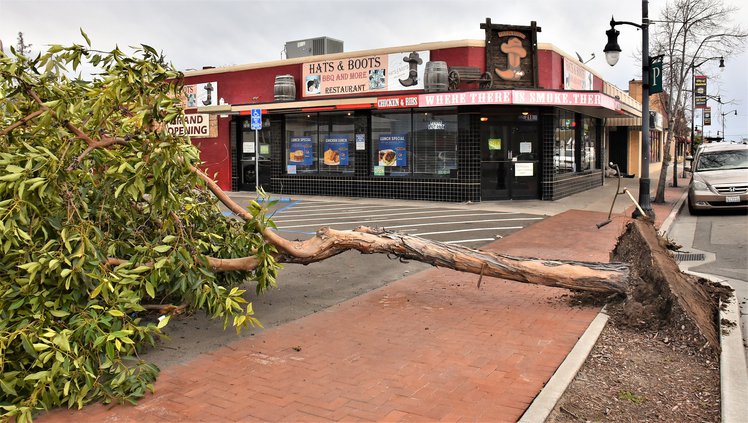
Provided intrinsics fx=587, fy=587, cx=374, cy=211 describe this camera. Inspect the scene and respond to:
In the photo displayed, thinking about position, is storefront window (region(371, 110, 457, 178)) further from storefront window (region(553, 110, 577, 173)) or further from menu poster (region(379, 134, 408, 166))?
storefront window (region(553, 110, 577, 173))

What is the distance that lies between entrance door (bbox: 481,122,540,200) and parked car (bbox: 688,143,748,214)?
183 inches

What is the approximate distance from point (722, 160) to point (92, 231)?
17099mm

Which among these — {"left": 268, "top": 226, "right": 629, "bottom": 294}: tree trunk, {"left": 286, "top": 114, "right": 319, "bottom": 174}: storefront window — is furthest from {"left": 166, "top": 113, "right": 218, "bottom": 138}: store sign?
{"left": 268, "top": 226, "right": 629, "bottom": 294}: tree trunk

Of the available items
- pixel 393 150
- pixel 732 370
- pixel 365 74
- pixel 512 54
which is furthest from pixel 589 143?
pixel 732 370

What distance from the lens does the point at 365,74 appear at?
20078mm

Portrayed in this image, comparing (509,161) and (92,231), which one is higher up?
(509,161)

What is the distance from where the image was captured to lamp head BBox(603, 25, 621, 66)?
48.5 ft

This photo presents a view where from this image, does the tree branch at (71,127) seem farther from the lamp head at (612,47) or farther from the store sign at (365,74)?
the store sign at (365,74)

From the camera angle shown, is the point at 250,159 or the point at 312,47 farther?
the point at 312,47

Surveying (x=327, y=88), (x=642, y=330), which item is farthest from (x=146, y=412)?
(x=327, y=88)

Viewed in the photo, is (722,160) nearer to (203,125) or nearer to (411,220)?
(411,220)

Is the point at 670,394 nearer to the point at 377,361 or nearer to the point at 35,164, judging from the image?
the point at 377,361

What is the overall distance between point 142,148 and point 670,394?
464cm

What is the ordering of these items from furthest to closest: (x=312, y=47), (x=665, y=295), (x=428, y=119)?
(x=312, y=47) < (x=428, y=119) < (x=665, y=295)
